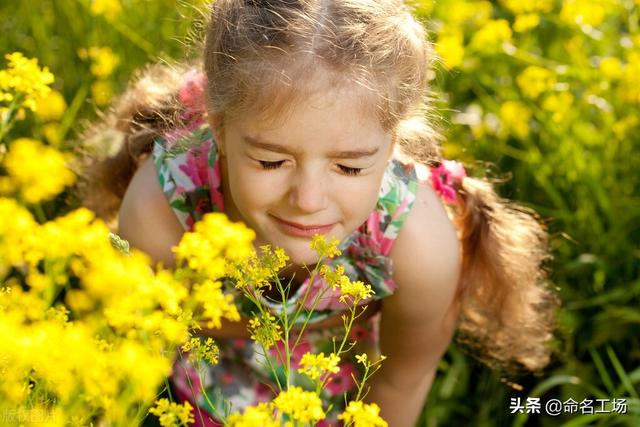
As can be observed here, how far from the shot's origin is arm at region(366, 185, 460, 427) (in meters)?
2.09

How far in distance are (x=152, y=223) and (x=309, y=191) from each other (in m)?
0.57

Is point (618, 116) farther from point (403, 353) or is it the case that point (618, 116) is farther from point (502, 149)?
point (403, 353)

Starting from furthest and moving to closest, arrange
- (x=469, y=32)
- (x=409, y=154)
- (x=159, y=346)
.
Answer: (x=469, y=32) → (x=409, y=154) → (x=159, y=346)

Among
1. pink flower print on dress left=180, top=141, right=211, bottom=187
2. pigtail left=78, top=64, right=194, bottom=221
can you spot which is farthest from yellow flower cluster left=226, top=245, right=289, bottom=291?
pigtail left=78, top=64, right=194, bottom=221

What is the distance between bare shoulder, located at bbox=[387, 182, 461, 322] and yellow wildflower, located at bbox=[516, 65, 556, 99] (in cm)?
72

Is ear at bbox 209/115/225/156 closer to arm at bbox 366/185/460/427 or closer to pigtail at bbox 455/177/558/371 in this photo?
arm at bbox 366/185/460/427

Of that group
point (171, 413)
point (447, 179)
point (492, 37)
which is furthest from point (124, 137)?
point (171, 413)

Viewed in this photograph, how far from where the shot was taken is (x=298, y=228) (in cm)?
170

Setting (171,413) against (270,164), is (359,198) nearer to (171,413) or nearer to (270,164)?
(270,164)

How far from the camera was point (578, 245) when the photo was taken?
260 cm

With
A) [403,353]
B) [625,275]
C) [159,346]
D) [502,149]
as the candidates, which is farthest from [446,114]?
[159,346]

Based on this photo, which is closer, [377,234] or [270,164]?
[270,164]

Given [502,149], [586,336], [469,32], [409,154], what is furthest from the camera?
[469,32]

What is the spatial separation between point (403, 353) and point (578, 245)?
63cm
